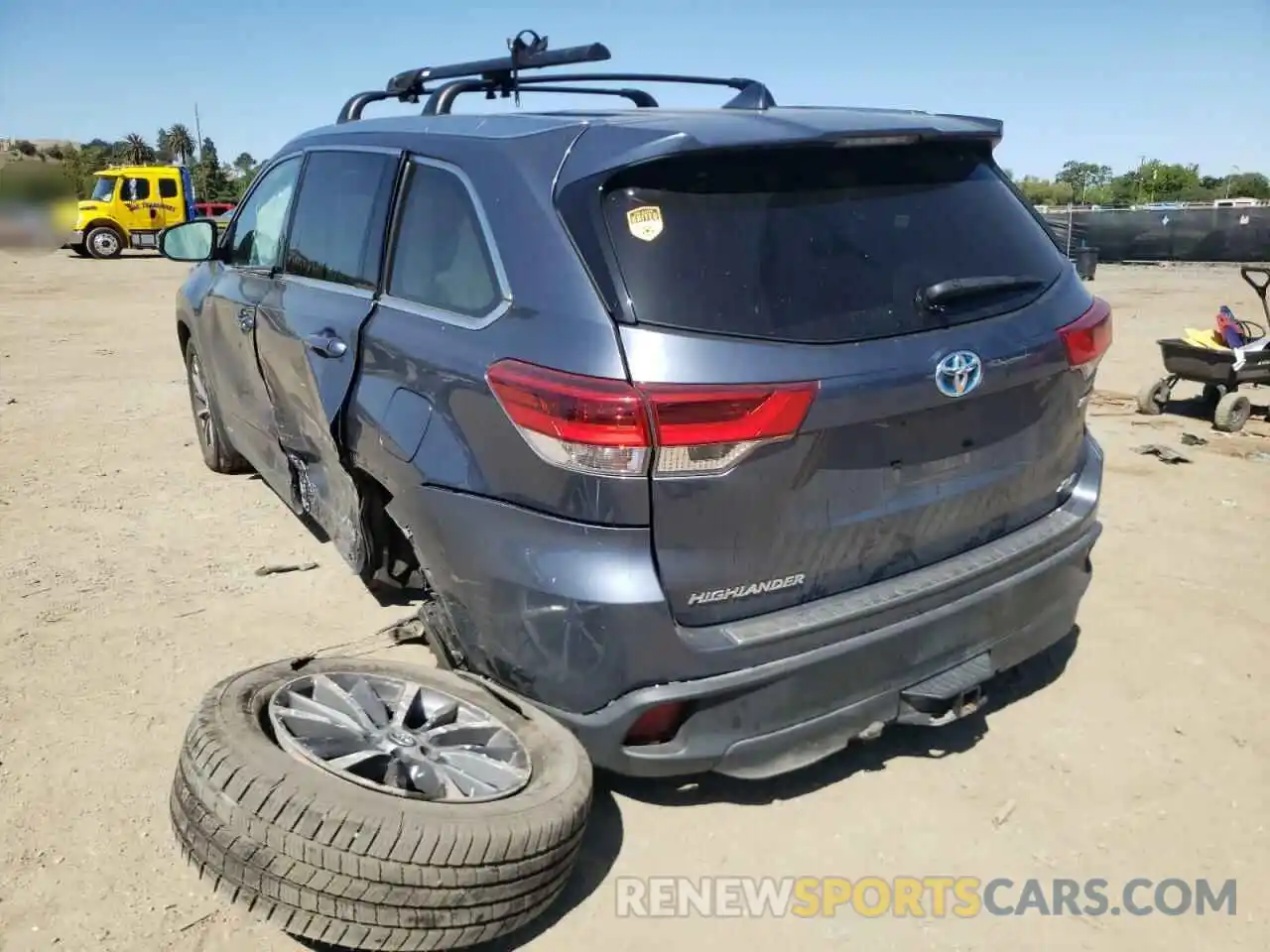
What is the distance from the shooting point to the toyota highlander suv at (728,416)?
236 centimetres

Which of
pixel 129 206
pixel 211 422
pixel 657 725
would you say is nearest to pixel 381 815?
pixel 657 725

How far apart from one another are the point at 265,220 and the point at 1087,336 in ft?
11.3

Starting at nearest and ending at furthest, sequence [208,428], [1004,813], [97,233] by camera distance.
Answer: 1. [1004,813]
2. [208,428]
3. [97,233]

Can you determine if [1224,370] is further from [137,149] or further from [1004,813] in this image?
[137,149]

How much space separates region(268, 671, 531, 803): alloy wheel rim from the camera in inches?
97.9

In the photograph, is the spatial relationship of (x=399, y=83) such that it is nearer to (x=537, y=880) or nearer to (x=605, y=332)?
(x=605, y=332)

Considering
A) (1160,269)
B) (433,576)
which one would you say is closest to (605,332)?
(433,576)

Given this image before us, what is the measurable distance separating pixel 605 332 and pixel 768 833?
1.46 m

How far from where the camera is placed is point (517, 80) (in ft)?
14.4

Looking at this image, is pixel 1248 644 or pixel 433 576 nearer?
pixel 433 576

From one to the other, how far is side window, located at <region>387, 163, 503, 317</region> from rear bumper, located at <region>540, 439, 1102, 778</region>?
3.60 ft

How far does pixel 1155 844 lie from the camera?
2797mm

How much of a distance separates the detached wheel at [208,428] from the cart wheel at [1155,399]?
652cm

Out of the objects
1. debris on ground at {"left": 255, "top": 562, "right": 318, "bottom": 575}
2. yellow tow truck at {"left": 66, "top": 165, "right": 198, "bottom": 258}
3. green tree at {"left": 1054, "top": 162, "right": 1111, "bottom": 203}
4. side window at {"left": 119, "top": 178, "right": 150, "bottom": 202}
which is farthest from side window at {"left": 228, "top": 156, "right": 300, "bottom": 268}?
green tree at {"left": 1054, "top": 162, "right": 1111, "bottom": 203}
